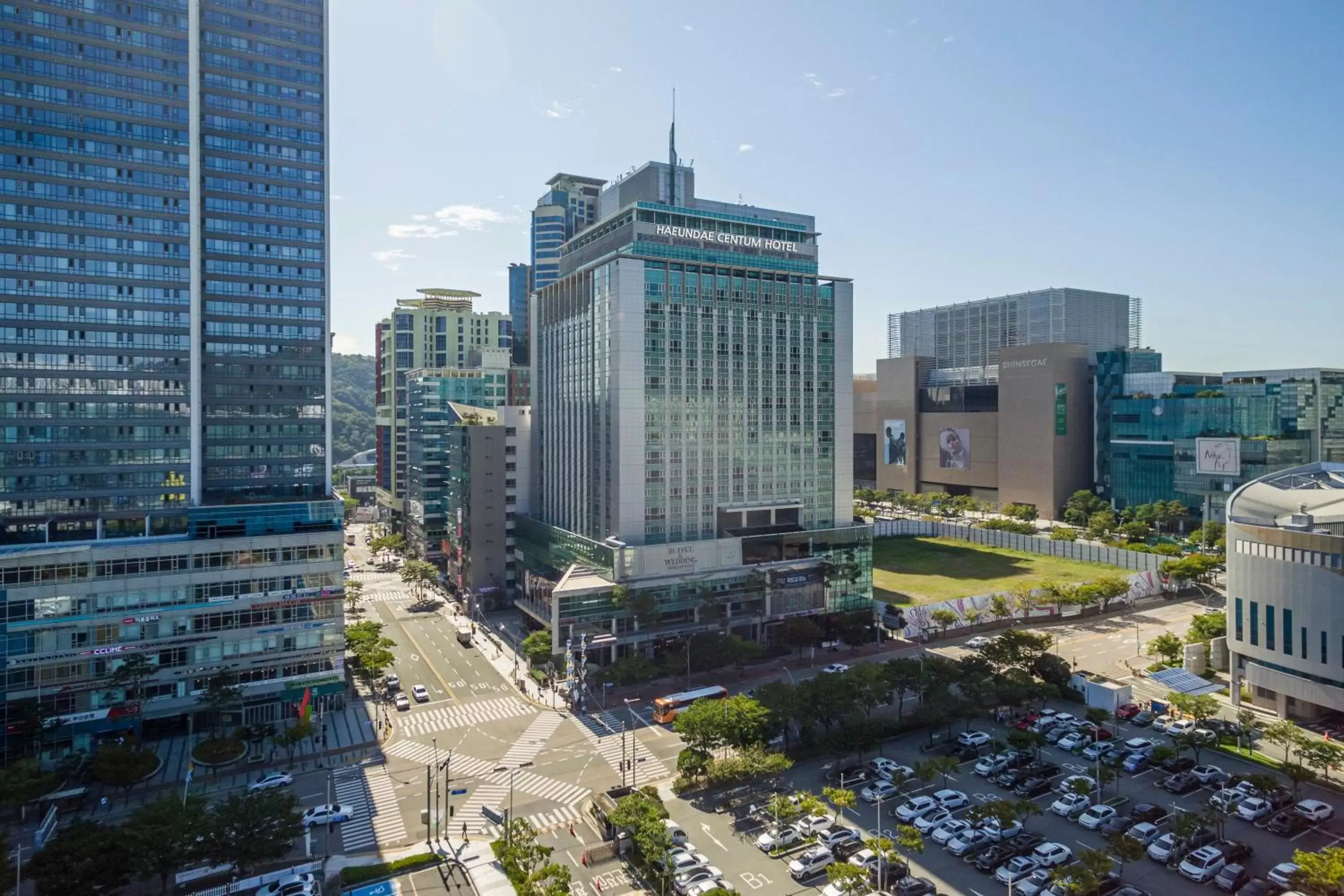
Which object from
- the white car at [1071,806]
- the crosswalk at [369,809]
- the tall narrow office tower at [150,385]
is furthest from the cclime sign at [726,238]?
the white car at [1071,806]

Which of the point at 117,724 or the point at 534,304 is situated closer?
the point at 117,724

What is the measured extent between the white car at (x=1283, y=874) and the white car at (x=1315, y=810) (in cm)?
850

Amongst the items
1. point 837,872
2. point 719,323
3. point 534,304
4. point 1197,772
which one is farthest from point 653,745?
point 534,304

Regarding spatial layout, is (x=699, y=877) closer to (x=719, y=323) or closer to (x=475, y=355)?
(x=719, y=323)

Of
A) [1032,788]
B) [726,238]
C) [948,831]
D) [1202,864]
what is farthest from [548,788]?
[726,238]

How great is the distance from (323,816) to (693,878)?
2882 centimetres

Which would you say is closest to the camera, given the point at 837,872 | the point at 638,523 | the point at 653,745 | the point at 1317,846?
the point at 837,872

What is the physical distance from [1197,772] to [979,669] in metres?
18.7

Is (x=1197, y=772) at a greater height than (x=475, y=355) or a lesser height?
lesser

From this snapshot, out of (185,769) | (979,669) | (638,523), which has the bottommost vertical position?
(185,769)

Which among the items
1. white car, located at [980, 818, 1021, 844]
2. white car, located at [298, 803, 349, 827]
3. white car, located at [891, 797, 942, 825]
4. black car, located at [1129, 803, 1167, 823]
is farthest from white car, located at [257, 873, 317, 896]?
black car, located at [1129, 803, 1167, 823]

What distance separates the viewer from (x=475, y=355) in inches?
7785

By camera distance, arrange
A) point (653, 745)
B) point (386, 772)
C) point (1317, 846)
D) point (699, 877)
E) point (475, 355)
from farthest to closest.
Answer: point (475, 355) < point (653, 745) < point (386, 772) < point (1317, 846) < point (699, 877)

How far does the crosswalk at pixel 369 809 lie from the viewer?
188 ft
